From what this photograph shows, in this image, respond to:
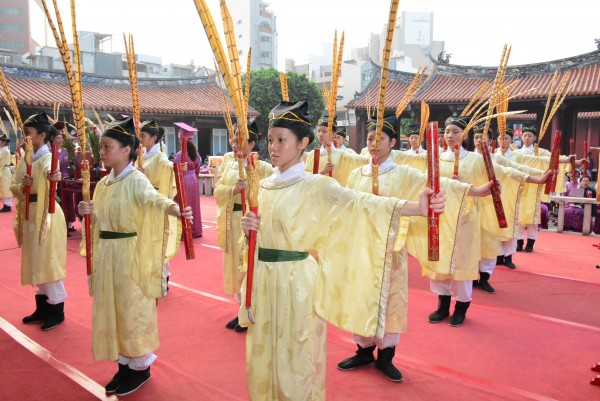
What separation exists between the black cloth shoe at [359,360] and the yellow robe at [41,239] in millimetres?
2628

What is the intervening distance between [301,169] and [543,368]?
2.59 meters

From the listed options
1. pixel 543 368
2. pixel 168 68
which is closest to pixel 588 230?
pixel 543 368

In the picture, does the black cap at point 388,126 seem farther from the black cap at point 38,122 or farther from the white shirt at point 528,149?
the white shirt at point 528,149

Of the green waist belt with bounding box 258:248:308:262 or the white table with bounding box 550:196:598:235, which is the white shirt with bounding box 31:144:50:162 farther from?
the white table with bounding box 550:196:598:235

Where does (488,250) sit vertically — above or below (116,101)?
below

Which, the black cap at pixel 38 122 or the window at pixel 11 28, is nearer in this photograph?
the black cap at pixel 38 122

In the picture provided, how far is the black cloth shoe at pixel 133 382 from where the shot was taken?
3201 mm

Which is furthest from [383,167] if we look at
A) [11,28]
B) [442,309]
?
[11,28]

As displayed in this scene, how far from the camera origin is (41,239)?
4195 mm

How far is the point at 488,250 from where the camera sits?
5.27 meters

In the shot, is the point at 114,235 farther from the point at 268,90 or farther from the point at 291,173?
the point at 268,90

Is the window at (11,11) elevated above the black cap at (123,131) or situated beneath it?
elevated above

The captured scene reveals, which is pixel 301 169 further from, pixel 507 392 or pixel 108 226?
pixel 507 392

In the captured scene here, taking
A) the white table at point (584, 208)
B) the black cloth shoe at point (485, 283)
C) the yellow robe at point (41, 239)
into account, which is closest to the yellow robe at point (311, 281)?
the yellow robe at point (41, 239)
